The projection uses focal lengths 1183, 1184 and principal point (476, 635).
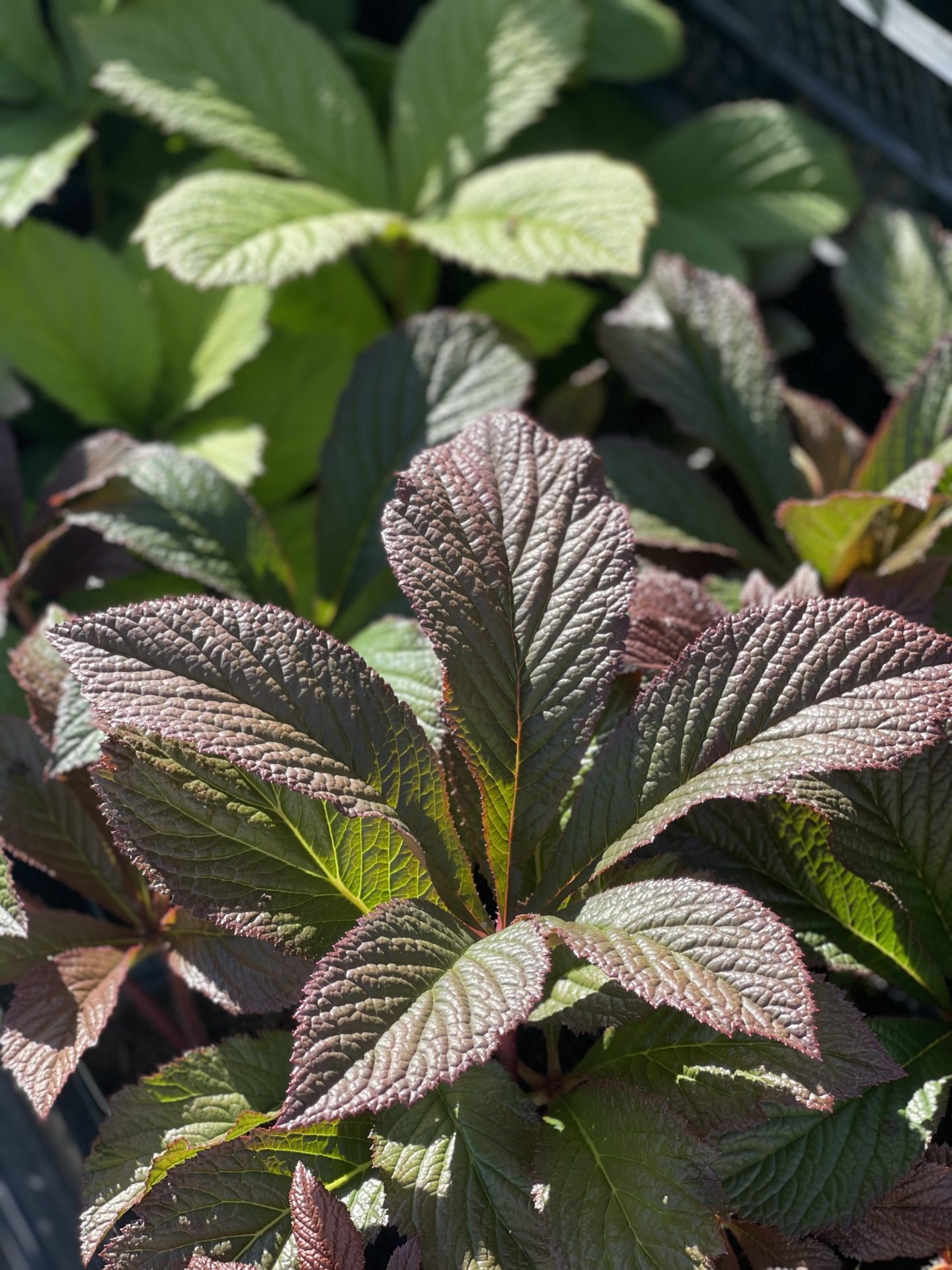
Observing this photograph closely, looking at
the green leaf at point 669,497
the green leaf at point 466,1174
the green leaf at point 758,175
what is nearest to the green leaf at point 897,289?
the green leaf at point 758,175

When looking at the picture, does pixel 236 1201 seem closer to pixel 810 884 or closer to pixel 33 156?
pixel 810 884

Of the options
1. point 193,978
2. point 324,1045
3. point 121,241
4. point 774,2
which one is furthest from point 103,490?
point 774,2

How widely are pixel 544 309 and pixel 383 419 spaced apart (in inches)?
18.4

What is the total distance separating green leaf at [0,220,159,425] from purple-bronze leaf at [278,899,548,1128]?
A: 84 cm

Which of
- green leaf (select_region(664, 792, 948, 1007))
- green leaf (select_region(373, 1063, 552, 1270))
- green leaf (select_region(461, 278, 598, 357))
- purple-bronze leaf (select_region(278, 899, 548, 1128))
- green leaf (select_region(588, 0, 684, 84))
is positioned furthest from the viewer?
green leaf (select_region(588, 0, 684, 84))

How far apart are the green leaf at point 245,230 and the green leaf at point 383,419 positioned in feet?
0.47

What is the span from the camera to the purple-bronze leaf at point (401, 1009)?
1.76 feet

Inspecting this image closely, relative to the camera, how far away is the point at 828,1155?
697 millimetres

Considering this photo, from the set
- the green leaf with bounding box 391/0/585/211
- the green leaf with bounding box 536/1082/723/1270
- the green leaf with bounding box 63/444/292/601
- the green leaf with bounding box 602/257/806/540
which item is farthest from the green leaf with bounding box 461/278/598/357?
the green leaf with bounding box 536/1082/723/1270

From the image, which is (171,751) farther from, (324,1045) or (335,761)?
(324,1045)

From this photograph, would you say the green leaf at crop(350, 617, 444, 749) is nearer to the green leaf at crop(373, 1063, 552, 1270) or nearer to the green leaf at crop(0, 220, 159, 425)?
the green leaf at crop(373, 1063, 552, 1270)

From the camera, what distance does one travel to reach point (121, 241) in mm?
1563

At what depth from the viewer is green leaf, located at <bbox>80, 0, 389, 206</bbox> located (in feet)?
4.21

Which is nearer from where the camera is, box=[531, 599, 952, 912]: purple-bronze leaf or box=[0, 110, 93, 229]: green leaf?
box=[531, 599, 952, 912]: purple-bronze leaf
